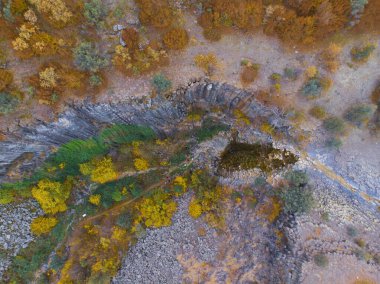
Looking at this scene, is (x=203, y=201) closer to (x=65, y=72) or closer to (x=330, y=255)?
(x=330, y=255)

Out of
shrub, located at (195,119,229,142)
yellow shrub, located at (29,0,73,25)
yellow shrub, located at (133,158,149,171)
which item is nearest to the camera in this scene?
yellow shrub, located at (29,0,73,25)

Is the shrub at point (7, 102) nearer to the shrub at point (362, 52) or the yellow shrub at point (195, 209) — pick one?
the yellow shrub at point (195, 209)

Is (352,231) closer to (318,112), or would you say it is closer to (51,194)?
(318,112)

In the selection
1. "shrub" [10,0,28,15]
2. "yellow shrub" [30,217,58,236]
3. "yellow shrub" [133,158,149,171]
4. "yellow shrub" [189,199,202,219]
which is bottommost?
"yellow shrub" [30,217,58,236]

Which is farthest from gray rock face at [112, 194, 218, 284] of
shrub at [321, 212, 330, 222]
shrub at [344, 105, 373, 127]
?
shrub at [344, 105, 373, 127]

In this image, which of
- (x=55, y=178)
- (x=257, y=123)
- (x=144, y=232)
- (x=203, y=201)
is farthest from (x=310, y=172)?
(x=55, y=178)

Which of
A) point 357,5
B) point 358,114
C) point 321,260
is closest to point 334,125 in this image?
point 358,114

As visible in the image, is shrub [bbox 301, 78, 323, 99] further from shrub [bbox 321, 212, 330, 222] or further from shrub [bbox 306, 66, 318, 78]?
shrub [bbox 321, 212, 330, 222]
